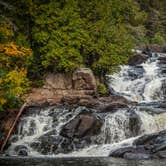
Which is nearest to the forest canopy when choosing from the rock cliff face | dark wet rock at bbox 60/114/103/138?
the rock cliff face

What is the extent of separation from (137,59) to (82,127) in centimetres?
2015

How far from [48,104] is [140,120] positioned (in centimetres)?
671

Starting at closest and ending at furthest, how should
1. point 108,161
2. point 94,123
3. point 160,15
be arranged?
point 108,161
point 94,123
point 160,15

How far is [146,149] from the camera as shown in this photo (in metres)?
23.6

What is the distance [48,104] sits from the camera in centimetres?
3173

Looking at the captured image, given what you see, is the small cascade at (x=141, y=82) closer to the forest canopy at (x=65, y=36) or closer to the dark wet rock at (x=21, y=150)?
the forest canopy at (x=65, y=36)

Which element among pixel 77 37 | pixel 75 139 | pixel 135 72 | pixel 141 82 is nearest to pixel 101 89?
pixel 77 37

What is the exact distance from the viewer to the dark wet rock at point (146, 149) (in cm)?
2264

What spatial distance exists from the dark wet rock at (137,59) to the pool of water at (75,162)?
74.1ft

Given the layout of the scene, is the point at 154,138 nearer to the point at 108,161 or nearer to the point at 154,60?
the point at 108,161

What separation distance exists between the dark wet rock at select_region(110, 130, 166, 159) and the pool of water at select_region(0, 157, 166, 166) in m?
0.75

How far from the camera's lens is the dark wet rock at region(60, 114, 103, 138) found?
26.3 metres

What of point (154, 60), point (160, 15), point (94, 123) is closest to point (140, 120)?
point (94, 123)

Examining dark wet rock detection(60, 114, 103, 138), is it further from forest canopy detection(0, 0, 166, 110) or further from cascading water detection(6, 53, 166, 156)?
forest canopy detection(0, 0, 166, 110)
